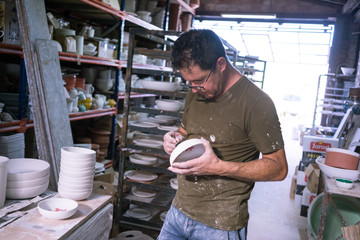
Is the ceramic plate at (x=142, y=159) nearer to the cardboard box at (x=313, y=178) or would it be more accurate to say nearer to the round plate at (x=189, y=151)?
the round plate at (x=189, y=151)

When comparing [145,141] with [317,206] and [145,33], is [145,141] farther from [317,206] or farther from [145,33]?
[317,206]

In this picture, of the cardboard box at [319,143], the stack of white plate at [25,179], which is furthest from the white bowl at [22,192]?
the cardboard box at [319,143]

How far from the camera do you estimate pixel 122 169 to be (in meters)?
3.25

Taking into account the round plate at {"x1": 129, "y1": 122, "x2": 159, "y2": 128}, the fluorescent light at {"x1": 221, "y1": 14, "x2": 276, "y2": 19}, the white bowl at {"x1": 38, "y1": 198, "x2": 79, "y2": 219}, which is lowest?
the white bowl at {"x1": 38, "y1": 198, "x2": 79, "y2": 219}

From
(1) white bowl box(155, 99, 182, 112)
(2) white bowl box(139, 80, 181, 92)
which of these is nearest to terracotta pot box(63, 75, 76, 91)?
(2) white bowl box(139, 80, 181, 92)

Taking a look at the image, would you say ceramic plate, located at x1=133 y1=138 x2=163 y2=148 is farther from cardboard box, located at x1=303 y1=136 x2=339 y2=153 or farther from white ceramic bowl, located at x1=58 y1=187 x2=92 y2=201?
cardboard box, located at x1=303 y1=136 x2=339 y2=153

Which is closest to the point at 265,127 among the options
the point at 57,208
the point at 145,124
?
the point at 57,208

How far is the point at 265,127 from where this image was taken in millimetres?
1433

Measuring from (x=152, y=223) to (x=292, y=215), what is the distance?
226 cm

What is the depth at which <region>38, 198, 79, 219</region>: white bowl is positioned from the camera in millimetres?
1555

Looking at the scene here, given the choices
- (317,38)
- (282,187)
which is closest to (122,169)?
(282,187)

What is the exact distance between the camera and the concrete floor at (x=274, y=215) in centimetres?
371

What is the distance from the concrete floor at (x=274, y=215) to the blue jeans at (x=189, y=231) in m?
2.11

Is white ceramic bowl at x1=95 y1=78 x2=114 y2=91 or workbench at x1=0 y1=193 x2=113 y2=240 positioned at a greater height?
white ceramic bowl at x1=95 y1=78 x2=114 y2=91
